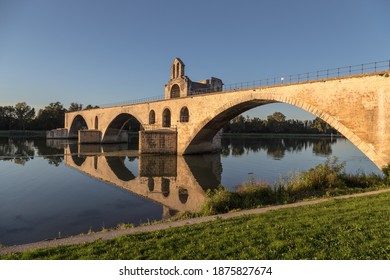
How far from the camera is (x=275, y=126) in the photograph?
105 meters

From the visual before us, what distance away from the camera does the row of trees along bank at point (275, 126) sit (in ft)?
325

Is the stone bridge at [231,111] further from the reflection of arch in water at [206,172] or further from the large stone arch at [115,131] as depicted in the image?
the reflection of arch in water at [206,172]

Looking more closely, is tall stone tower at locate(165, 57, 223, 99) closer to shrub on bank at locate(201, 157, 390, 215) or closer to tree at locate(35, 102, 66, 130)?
shrub on bank at locate(201, 157, 390, 215)

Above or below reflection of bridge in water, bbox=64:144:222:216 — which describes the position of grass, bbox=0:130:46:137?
above

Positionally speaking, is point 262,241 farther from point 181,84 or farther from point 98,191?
point 181,84

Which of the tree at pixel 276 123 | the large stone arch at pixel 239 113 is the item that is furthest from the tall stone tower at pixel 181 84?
the tree at pixel 276 123

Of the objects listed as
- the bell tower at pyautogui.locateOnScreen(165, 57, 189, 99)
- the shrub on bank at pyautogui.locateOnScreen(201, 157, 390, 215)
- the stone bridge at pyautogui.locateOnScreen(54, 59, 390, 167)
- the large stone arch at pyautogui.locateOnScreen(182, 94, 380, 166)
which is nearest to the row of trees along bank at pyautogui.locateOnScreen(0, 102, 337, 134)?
the stone bridge at pyautogui.locateOnScreen(54, 59, 390, 167)

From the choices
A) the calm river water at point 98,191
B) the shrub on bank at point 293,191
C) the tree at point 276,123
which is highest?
the tree at point 276,123

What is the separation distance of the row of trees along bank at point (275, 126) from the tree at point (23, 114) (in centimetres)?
6578

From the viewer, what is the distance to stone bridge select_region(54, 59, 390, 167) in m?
16.7

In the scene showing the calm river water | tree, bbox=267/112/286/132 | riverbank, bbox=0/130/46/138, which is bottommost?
the calm river water

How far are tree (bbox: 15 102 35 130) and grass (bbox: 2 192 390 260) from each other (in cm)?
9988

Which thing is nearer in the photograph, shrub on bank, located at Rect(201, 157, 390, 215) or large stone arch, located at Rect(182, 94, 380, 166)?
shrub on bank, located at Rect(201, 157, 390, 215)

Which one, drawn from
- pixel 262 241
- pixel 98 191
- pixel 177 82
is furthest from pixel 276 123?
pixel 262 241
